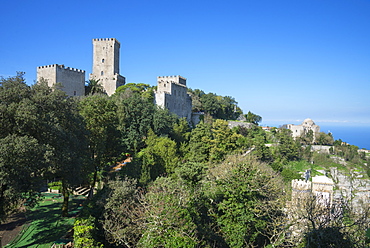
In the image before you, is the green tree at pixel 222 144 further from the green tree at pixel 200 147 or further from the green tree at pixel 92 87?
the green tree at pixel 92 87

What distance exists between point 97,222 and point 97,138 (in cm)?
608

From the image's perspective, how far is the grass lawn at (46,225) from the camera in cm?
1180

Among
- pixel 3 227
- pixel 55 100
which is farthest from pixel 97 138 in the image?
pixel 3 227

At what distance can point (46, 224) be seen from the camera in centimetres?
1355

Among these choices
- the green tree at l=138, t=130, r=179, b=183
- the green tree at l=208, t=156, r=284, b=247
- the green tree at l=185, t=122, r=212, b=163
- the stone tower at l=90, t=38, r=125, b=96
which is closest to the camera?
the green tree at l=208, t=156, r=284, b=247

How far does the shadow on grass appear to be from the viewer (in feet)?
39.2

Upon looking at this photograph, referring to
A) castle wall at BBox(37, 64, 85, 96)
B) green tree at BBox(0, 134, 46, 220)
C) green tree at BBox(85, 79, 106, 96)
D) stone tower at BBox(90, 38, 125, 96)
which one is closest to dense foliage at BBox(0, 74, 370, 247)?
green tree at BBox(0, 134, 46, 220)

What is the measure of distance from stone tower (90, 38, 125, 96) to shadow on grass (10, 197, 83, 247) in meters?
24.4

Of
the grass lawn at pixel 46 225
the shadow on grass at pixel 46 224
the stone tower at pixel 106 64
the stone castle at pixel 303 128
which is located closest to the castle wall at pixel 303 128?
the stone castle at pixel 303 128

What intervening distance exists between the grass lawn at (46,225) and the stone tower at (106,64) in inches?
949

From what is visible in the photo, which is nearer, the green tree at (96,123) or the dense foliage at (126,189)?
the dense foliage at (126,189)

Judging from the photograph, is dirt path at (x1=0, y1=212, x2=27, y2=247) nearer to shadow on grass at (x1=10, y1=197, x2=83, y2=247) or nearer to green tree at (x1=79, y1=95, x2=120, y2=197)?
shadow on grass at (x1=10, y1=197, x2=83, y2=247)

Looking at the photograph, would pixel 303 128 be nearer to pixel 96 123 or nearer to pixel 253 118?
pixel 253 118

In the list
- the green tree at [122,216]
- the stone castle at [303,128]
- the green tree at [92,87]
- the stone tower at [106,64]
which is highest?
the stone tower at [106,64]
